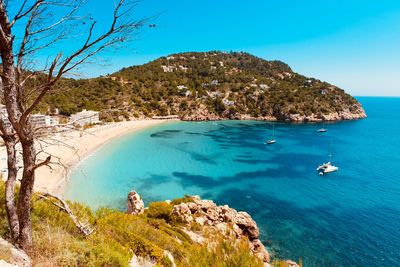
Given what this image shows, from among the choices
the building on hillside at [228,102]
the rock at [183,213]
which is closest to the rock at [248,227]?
the rock at [183,213]

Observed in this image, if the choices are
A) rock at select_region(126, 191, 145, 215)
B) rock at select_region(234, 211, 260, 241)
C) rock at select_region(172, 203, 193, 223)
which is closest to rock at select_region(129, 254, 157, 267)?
rock at select_region(172, 203, 193, 223)

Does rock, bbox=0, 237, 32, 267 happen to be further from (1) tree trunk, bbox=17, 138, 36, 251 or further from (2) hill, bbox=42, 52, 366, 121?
(2) hill, bbox=42, 52, 366, 121

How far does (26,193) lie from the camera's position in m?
4.40

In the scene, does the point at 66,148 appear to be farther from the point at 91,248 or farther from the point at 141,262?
the point at 91,248

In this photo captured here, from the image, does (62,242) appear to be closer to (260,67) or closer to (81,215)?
(81,215)

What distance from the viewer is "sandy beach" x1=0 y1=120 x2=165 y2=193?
18.5 ft

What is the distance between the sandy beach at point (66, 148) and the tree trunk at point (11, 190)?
0.47m

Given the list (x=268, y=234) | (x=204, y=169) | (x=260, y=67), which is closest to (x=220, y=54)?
(x=260, y=67)

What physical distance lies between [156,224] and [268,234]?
878cm

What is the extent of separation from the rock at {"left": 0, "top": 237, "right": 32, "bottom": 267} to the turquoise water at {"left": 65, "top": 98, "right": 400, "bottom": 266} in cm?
166

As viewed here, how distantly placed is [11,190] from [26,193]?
1.00 ft

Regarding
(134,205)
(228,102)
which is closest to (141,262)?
(134,205)

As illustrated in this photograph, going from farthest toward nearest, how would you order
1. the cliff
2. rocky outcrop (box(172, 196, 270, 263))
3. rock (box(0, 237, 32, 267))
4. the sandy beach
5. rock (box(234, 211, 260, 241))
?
rock (box(234, 211, 260, 241)) < rocky outcrop (box(172, 196, 270, 263)) < the sandy beach < the cliff < rock (box(0, 237, 32, 267))

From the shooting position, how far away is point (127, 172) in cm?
3194
